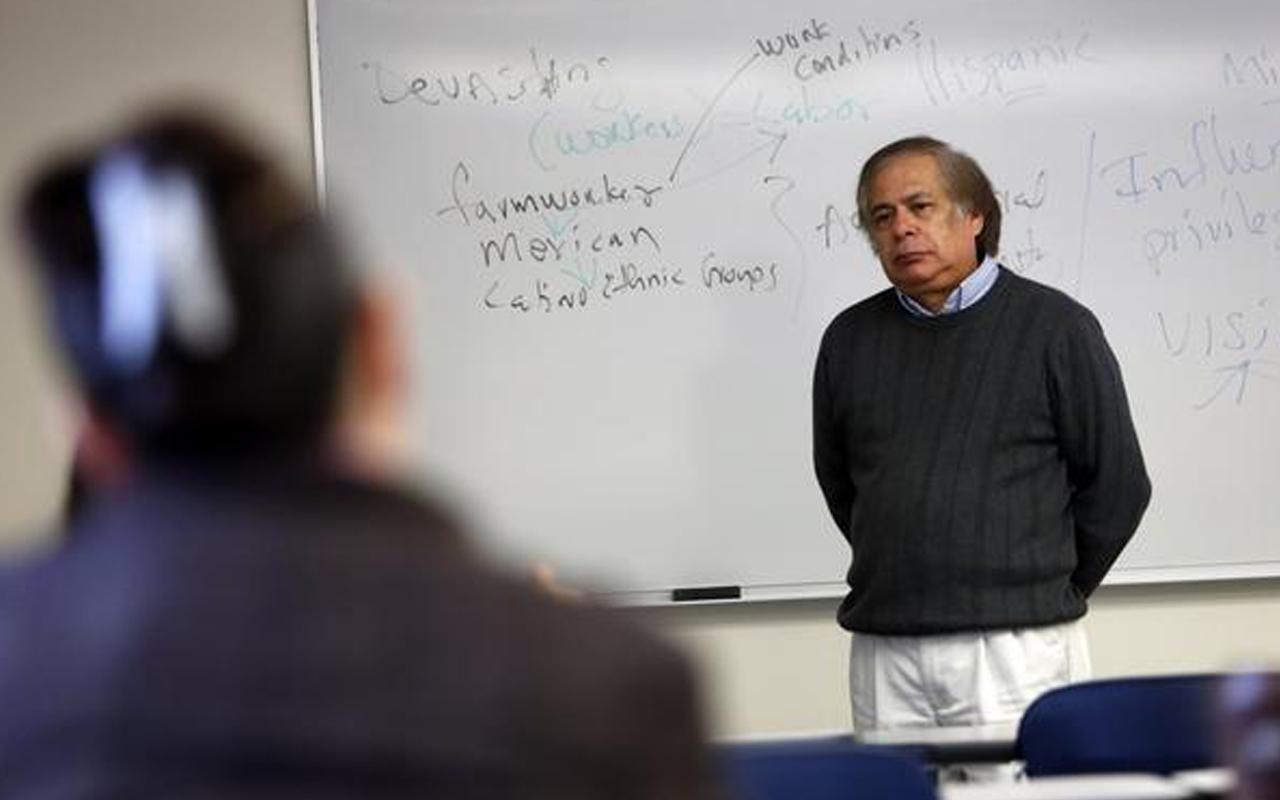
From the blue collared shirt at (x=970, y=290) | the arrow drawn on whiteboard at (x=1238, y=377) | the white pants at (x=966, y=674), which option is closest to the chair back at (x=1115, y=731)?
the white pants at (x=966, y=674)

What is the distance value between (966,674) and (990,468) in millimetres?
363

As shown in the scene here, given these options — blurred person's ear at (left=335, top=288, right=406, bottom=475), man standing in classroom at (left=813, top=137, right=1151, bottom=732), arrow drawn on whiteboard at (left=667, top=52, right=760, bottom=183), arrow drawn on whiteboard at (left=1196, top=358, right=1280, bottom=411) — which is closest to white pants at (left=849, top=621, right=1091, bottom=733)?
man standing in classroom at (left=813, top=137, right=1151, bottom=732)

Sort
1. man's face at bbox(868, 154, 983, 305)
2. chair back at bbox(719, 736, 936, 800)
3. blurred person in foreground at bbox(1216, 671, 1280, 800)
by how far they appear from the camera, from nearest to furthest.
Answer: blurred person in foreground at bbox(1216, 671, 1280, 800) → chair back at bbox(719, 736, 936, 800) → man's face at bbox(868, 154, 983, 305)

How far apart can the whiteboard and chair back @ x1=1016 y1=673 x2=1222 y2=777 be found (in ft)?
6.45

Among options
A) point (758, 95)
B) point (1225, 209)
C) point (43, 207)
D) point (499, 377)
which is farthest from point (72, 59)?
point (43, 207)

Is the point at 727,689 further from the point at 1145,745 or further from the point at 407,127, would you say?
the point at 1145,745

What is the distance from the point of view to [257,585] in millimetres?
1058

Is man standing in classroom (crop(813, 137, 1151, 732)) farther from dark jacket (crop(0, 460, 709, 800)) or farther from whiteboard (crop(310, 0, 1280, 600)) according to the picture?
dark jacket (crop(0, 460, 709, 800))

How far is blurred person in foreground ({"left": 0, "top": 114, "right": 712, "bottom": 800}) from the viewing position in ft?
3.39

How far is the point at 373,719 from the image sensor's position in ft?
3.40

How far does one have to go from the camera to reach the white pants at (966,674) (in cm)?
365

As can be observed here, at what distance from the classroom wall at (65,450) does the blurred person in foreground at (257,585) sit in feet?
11.8

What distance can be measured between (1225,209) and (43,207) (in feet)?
13.0

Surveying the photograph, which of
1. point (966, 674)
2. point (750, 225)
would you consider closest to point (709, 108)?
point (750, 225)
